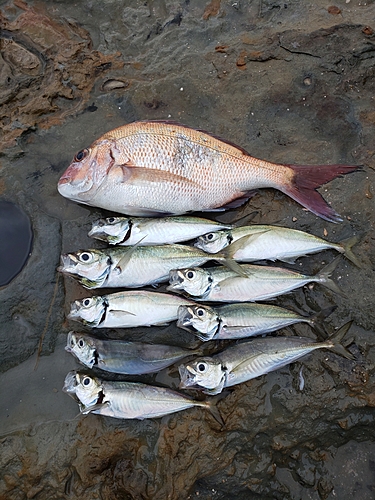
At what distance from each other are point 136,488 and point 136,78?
3379mm

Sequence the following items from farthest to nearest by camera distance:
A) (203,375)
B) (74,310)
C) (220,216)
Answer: (220,216)
(74,310)
(203,375)

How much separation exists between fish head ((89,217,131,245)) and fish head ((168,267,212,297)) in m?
0.49

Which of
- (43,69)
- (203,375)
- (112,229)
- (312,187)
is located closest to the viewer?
(203,375)

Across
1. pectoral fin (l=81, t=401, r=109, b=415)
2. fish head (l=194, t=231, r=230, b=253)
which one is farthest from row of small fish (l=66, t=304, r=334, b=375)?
fish head (l=194, t=231, r=230, b=253)

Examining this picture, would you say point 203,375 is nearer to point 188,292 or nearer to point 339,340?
point 188,292

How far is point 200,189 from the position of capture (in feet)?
10.9

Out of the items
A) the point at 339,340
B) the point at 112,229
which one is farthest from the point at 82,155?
the point at 339,340

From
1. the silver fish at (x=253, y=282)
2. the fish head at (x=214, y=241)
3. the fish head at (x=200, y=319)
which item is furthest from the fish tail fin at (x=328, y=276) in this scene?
the fish head at (x=200, y=319)

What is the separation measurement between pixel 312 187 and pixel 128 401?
2.19 meters

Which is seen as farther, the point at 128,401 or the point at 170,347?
the point at 170,347

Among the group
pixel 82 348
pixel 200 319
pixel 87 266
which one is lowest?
pixel 82 348

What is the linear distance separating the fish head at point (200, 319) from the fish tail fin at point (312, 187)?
116 centimetres

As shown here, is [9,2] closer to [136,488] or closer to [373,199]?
[373,199]

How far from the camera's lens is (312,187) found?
11.0 ft
